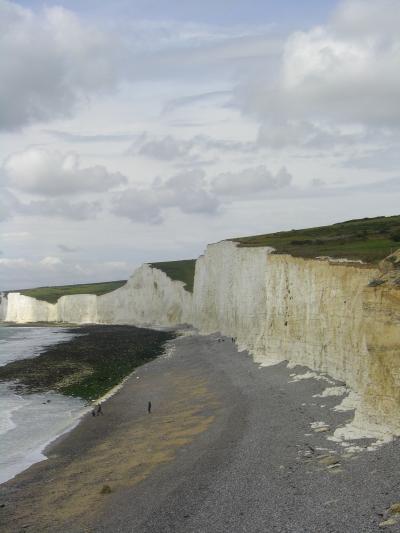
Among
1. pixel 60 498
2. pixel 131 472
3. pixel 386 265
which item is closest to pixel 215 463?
pixel 131 472

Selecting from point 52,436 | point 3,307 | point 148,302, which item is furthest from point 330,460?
point 3,307

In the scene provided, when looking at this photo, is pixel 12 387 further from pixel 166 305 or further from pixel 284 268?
pixel 166 305

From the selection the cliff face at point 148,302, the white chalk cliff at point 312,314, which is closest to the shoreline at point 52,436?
the white chalk cliff at point 312,314

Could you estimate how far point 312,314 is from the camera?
106 ft

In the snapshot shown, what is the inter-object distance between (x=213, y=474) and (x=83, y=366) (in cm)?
3670

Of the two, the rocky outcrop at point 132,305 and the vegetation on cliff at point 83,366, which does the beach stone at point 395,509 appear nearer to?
the vegetation on cliff at point 83,366

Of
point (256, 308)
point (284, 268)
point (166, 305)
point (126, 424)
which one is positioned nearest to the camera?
point (126, 424)

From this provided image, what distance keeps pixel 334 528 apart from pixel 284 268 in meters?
27.2

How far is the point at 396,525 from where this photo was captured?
11.9 meters

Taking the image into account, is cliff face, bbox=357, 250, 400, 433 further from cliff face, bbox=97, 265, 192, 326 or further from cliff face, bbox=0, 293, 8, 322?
cliff face, bbox=0, 293, 8, 322

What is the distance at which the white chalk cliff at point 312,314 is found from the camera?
18.6 m

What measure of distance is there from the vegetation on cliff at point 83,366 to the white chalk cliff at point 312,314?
9.86 metres

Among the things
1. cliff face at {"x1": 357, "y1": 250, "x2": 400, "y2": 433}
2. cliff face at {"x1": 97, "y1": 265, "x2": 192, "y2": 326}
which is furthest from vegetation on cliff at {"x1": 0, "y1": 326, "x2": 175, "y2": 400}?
cliff face at {"x1": 97, "y1": 265, "x2": 192, "y2": 326}

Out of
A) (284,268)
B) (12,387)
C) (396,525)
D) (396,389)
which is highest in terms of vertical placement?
(284,268)
